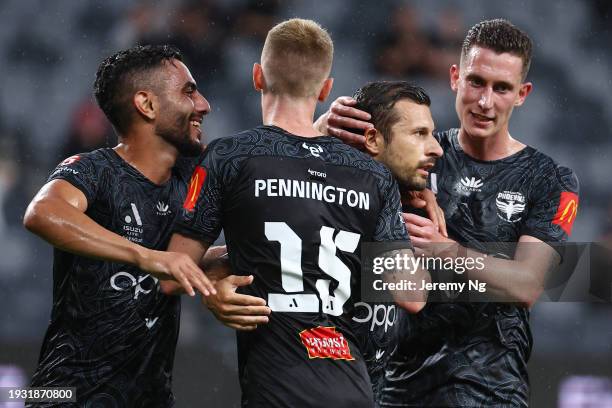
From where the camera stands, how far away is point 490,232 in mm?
4035

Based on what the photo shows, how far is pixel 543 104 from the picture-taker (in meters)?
8.05

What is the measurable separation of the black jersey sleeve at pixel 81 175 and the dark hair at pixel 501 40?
1898 millimetres

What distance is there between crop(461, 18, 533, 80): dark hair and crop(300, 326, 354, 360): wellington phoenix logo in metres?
1.80

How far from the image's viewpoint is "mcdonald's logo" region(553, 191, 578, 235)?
398 centimetres

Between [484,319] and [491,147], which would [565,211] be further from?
[484,319]

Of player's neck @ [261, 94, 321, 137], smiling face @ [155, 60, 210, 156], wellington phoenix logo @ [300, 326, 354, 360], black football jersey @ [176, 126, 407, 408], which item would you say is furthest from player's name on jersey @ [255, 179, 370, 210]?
smiling face @ [155, 60, 210, 156]

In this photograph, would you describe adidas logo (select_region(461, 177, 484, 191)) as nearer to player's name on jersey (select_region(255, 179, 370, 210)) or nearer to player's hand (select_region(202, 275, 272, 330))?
player's name on jersey (select_region(255, 179, 370, 210))

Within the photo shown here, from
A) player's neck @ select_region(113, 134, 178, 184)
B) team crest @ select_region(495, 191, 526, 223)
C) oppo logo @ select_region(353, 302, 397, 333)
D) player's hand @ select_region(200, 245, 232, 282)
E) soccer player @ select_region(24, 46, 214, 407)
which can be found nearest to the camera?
player's hand @ select_region(200, 245, 232, 282)

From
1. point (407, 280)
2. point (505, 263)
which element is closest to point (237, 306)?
point (407, 280)

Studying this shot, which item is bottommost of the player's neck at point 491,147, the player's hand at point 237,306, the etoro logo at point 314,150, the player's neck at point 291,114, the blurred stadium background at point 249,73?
the player's hand at point 237,306

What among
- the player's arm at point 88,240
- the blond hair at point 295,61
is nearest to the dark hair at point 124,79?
the player's arm at point 88,240

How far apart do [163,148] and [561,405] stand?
347 cm

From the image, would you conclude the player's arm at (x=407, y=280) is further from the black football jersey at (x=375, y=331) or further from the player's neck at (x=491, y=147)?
the player's neck at (x=491, y=147)

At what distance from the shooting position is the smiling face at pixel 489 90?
4.12 m
